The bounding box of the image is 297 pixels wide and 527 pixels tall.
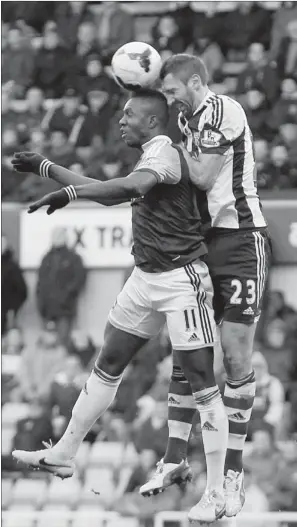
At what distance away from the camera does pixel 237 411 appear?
9156 millimetres

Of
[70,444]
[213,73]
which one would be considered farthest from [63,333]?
[70,444]


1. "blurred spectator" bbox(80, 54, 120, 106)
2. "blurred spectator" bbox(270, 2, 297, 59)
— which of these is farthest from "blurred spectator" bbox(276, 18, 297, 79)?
"blurred spectator" bbox(80, 54, 120, 106)

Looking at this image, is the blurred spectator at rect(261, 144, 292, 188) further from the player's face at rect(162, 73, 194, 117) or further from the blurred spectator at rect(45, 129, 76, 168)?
the player's face at rect(162, 73, 194, 117)

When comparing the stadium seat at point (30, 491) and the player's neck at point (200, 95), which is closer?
the player's neck at point (200, 95)

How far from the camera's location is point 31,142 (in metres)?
16.0

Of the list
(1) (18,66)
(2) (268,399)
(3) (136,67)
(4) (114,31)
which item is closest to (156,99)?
(3) (136,67)

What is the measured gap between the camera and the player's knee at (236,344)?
29.3 feet

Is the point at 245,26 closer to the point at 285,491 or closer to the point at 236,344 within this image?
the point at 285,491

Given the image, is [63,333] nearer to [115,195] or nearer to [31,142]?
[31,142]

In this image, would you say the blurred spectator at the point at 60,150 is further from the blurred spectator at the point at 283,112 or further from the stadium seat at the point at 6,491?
the stadium seat at the point at 6,491

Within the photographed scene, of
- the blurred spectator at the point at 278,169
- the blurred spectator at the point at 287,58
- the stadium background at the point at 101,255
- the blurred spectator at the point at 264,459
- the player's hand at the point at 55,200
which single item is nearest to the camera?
the player's hand at the point at 55,200

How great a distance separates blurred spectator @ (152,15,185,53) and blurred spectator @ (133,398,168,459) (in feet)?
14.7

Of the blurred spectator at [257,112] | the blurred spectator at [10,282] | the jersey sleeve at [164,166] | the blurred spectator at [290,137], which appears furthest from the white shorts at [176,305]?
the blurred spectator at [10,282]

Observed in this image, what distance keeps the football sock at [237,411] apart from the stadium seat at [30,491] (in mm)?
4318
